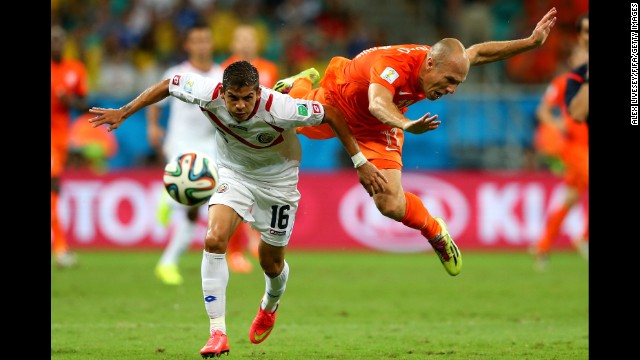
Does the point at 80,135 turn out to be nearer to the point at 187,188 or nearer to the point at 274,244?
the point at 187,188

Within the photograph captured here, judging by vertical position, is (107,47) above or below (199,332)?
above

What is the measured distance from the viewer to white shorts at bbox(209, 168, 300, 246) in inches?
299

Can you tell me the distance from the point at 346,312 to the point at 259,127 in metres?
3.22

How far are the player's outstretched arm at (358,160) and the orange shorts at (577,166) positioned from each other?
688cm

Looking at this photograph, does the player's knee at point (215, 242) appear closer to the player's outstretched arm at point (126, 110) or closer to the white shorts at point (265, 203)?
the white shorts at point (265, 203)

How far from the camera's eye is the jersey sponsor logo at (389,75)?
25.2ft

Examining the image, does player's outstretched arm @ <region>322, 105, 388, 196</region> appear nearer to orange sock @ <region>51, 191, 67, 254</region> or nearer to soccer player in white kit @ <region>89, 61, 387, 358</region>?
soccer player in white kit @ <region>89, 61, 387, 358</region>

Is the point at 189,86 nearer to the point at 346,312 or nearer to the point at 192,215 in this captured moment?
the point at 346,312

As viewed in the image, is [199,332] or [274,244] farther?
[199,332]

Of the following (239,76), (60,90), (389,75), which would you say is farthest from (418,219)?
(60,90)
